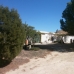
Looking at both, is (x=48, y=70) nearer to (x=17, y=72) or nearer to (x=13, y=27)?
(x=17, y=72)

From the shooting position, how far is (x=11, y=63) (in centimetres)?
1420

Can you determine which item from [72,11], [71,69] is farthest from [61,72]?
[72,11]

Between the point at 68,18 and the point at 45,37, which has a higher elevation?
the point at 68,18

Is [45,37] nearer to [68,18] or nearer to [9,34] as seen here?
[68,18]

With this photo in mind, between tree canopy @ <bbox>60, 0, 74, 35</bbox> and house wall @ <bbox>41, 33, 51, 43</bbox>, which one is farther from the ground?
tree canopy @ <bbox>60, 0, 74, 35</bbox>

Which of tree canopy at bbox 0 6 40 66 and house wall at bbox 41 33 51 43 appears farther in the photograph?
house wall at bbox 41 33 51 43

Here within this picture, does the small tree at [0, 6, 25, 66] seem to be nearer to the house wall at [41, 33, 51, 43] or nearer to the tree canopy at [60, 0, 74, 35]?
the tree canopy at [60, 0, 74, 35]

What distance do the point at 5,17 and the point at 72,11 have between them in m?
14.8

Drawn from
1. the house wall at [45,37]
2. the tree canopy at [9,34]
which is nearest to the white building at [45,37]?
the house wall at [45,37]

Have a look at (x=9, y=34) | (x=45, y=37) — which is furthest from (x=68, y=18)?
(x=45, y=37)

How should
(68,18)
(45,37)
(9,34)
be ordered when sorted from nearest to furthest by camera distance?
(9,34)
(68,18)
(45,37)

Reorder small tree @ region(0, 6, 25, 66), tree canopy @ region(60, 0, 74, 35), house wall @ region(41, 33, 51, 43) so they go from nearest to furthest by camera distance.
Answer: small tree @ region(0, 6, 25, 66) < tree canopy @ region(60, 0, 74, 35) < house wall @ region(41, 33, 51, 43)

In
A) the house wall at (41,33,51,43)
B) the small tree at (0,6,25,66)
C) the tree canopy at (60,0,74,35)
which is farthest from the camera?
the house wall at (41,33,51,43)

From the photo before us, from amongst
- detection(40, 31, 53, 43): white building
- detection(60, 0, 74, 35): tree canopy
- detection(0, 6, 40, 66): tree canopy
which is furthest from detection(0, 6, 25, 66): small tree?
detection(40, 31, 53, 43): white building
